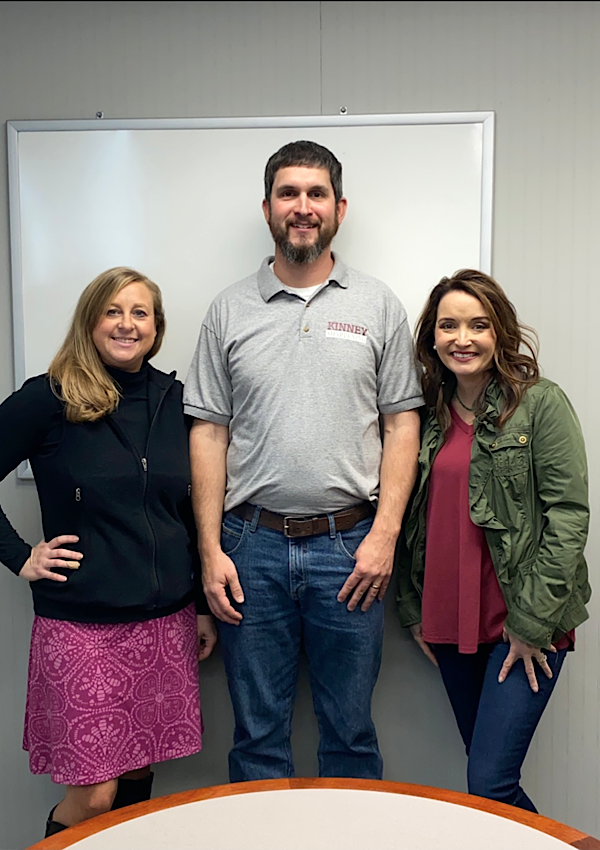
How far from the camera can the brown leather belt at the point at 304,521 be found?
6.19 feet

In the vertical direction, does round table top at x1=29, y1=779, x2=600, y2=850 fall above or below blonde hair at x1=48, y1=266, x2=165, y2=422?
below

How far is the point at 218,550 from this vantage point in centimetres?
193

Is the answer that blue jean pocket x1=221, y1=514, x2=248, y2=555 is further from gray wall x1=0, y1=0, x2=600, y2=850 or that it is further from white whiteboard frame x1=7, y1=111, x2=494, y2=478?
white whiteboard frame x1=7, y1=111, x2=494, y2=478

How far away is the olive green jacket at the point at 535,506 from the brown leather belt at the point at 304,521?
325 mm

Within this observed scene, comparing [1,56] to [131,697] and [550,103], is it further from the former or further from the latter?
[131,697]

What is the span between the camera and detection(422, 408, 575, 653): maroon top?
5.98 feet

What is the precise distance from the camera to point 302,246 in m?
1.91

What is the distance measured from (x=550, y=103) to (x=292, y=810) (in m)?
2.07

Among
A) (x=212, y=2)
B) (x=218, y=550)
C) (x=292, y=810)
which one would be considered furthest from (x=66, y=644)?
(x=212, y=2)

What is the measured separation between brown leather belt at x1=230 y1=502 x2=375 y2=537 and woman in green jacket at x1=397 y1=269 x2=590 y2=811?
0.63 ft

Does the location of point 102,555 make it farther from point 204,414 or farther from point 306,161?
point 306,161

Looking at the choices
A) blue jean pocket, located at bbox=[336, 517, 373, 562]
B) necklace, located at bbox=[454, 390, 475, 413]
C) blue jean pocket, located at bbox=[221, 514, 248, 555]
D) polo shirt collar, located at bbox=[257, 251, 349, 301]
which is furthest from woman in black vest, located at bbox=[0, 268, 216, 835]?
necklace, located at bbox=[454, 390, 475, 413]

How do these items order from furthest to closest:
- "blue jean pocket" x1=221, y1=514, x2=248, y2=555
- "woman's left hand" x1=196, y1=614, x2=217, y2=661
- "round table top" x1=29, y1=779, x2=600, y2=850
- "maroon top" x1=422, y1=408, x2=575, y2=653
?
"woman's left hand" x1=196, y1=614, x2=217, y2=661 < "blue jean pocket" x1=221, y1=514, x2=248, y2=555 < "maroon top" x1=422, y1=408, x2=575, y2=653 < "round table top" x1=29, y1=779, x2=600, y2=850

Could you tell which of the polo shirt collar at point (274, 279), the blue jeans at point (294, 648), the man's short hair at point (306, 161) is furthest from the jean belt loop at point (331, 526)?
the man's short hair at point (306, 161)
